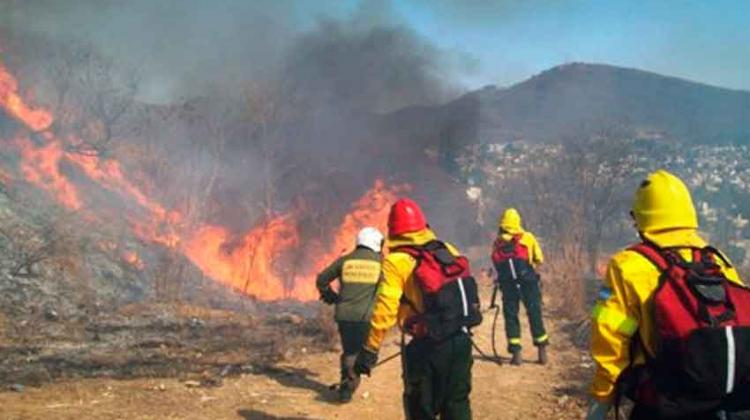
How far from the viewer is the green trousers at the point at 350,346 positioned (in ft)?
23.1

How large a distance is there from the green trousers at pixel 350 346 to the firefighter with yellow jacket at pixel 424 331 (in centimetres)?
247

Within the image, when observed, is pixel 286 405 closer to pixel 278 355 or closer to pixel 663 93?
pixel 278 355

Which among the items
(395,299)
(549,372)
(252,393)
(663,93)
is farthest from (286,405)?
(663,93)

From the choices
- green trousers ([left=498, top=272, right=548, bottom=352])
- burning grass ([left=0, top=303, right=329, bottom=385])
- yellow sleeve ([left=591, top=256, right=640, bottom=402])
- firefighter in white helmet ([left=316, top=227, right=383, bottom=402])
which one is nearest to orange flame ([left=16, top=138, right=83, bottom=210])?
burning grass ([left=0, top=303, right=329, bottom=385])

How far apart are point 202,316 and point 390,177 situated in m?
11.7

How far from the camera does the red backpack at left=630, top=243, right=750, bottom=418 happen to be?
8.23 ft

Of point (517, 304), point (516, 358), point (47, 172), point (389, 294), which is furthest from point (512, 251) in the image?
point (47, 172)

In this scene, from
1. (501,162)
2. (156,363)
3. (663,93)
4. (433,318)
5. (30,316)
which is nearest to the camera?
(433,318)

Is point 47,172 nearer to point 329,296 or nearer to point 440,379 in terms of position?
point 329,296

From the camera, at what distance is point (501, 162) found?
3478 centimetres

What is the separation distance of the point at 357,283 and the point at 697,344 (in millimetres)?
4750

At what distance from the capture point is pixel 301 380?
7992mm

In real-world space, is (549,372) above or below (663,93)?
below

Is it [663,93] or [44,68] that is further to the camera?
[663,93]
